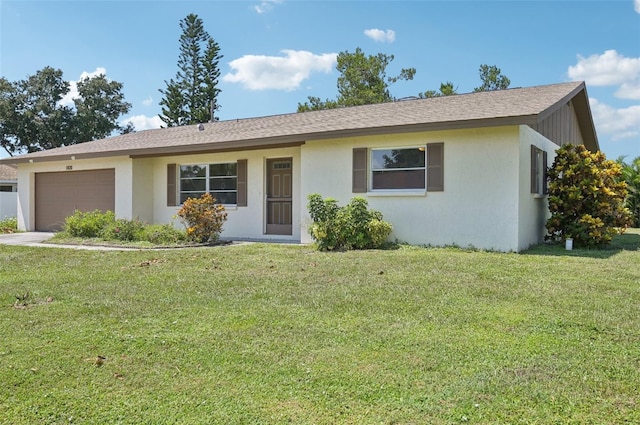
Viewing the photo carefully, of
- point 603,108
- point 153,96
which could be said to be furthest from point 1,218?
point 603,108

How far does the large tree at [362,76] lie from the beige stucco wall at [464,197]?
24750 mm

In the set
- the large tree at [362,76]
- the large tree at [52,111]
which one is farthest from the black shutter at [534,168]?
the large tree at [52,111]

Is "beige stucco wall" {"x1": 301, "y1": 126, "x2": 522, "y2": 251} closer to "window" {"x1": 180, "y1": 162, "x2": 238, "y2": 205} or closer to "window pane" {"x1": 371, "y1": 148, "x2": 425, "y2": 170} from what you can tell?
"window pane" {"x1": 371, "y1": 148, "x2": 425, "y2": 170}

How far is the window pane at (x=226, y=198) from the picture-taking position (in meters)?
14.0

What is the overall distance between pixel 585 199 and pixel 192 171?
10.6 metres

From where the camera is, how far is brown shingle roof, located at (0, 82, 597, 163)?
975cm

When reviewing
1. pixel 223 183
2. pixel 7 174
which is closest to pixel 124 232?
pixel 223 183

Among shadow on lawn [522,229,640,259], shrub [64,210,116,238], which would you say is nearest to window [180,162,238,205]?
shrub [64,210,116,238]

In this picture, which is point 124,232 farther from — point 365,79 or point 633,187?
point 365,79

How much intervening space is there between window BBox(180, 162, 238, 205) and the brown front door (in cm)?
113

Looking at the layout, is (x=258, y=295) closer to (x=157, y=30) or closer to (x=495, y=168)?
(x=495, y=168)

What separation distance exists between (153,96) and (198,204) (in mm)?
27040

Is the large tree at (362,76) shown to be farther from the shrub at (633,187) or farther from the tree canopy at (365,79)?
the shrub at (633,187)

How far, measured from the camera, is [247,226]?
1369cm
